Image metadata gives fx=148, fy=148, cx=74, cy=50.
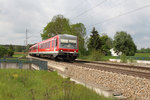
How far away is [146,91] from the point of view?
5.30m

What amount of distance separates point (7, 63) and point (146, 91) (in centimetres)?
1742

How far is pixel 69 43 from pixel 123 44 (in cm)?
4519

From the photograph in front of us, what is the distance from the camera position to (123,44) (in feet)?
190

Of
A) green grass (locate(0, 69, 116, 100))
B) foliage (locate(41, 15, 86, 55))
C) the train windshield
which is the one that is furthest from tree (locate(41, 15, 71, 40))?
green grass (locate(0, 69, 116, 100))

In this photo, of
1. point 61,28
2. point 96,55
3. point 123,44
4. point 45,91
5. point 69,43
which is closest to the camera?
point 45,91

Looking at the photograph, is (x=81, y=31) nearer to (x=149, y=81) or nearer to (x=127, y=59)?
(x=127, y=59)

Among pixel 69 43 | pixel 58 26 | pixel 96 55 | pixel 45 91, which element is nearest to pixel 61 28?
pixel 58 26

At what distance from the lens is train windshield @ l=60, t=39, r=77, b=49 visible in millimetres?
16812

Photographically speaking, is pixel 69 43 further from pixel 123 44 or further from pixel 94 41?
pixel 123 44

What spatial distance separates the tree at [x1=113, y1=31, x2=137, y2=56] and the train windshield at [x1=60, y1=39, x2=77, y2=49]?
141 feet

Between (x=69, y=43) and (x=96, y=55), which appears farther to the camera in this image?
(x=96, y=55)

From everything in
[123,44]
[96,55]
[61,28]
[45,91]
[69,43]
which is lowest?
[45,91]

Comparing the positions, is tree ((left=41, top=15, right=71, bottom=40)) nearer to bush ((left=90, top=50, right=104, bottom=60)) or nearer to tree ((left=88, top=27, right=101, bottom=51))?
tree ((left=88, top=27, right=101, bottom=51))

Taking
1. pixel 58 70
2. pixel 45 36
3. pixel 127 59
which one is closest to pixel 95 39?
pixel 45 36
